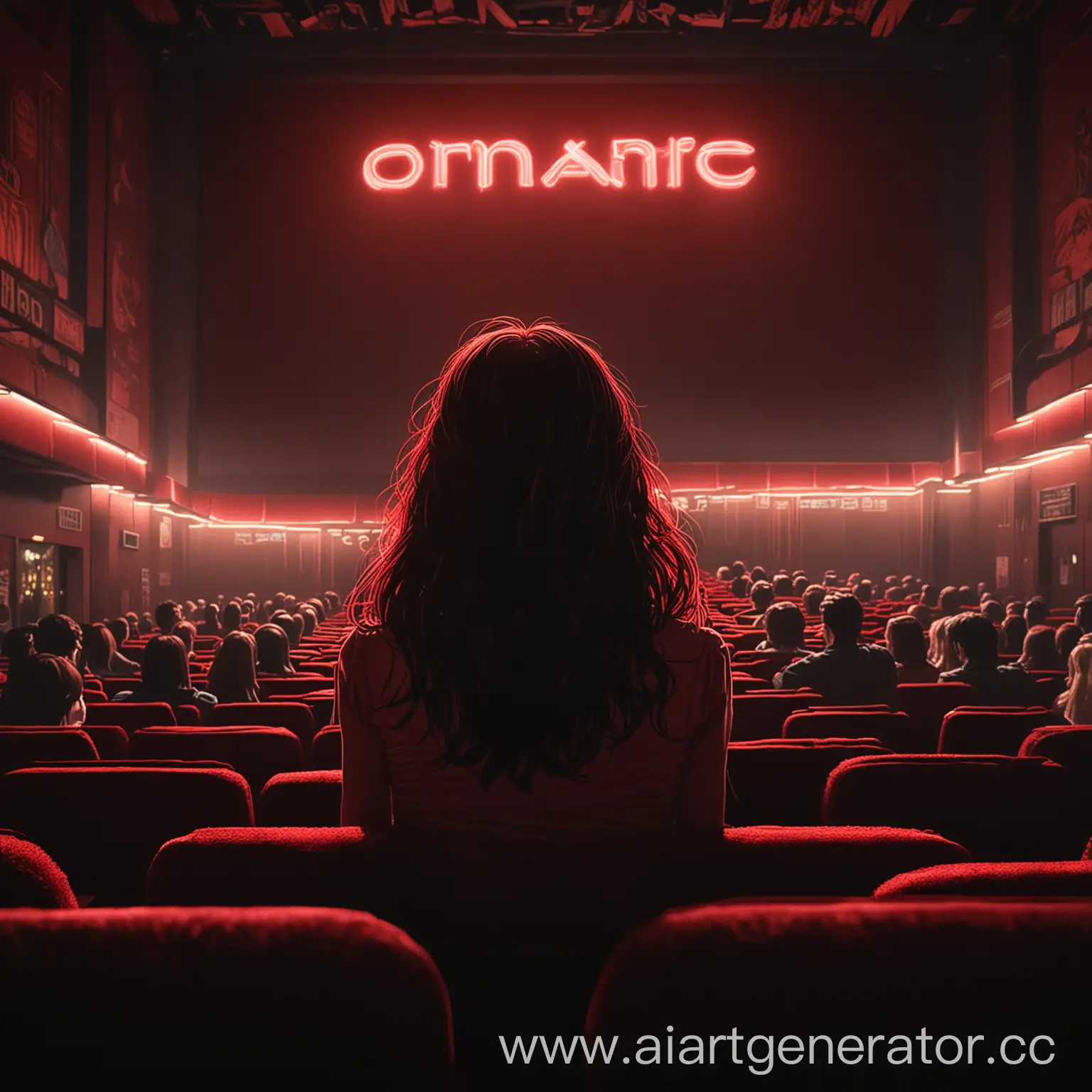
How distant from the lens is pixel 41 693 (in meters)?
4.23

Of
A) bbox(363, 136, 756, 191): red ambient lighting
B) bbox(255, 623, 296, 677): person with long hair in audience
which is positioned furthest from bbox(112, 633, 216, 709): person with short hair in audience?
bbox(363, 136, 756, 191): red ambient lighting

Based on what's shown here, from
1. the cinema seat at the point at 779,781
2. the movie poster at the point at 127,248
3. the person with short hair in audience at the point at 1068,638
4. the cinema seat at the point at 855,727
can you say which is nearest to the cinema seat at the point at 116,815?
the cinema seat at the point at 779,781

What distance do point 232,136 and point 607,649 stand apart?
2495 centimetres

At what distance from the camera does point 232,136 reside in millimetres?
23016

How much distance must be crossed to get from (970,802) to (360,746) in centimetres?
135

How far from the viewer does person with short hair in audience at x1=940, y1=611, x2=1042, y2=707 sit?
4930mm

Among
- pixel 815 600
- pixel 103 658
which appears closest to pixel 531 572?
pixel 103 658

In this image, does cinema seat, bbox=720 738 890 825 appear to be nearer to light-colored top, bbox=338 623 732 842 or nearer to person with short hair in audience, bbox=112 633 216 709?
light-colored top, bbox=338 623 732 842

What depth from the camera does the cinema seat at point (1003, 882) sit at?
1.00m

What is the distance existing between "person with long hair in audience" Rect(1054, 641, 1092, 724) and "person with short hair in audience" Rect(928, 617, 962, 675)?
5.71 ft

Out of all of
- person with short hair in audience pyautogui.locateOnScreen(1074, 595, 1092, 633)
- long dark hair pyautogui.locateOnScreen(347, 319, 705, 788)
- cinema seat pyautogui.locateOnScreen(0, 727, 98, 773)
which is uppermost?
long dark hair pyautogui.locateOnScreen(347, 319, 705, 788)

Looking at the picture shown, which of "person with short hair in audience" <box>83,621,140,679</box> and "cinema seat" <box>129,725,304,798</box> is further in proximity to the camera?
"person with short hair in audience" <box>83,621,140,679</box>

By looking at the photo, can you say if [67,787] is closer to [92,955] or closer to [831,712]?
[92,955]

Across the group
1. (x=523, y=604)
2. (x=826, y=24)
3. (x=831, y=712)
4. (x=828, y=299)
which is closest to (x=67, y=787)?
(x=523, y=604)
